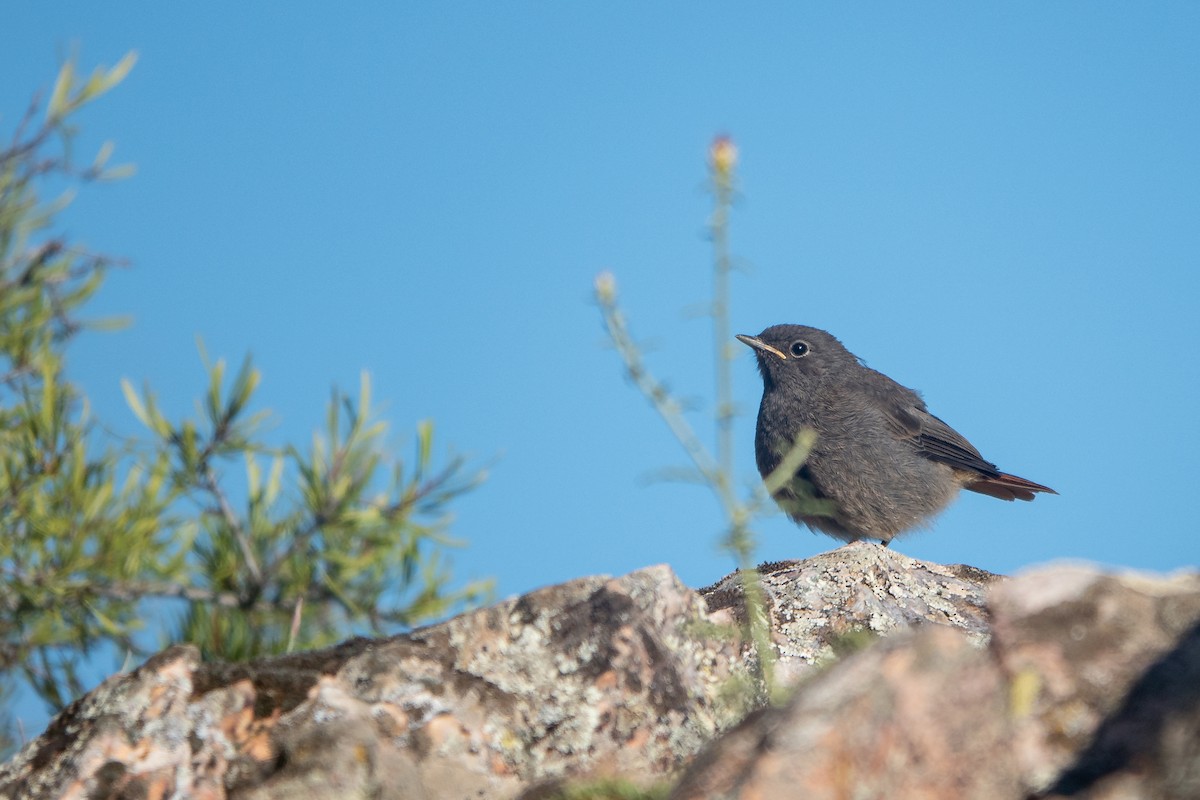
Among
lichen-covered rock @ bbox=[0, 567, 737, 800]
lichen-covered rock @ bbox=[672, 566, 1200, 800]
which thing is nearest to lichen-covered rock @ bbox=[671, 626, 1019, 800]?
lichen-covered rock @ bbox=[672, 566, 1200, 800]

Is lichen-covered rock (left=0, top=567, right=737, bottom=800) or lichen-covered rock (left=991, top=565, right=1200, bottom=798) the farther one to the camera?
lichen-covered rock (left=0, top=567, right=737, bottom=800)

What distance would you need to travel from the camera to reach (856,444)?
8.28 meters

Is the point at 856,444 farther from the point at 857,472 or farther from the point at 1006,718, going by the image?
the point at 1006,718

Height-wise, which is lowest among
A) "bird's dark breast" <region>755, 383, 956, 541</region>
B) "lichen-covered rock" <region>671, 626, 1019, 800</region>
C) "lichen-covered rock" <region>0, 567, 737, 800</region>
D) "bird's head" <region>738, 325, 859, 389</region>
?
"lichen-covered rock" <region>671, 626, 1019, 800</region>

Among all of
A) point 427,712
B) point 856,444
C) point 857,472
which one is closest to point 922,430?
point 856,444

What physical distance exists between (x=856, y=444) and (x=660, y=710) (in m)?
5.65

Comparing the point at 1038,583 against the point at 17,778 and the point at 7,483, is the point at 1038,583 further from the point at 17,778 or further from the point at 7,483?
the point at 7,483

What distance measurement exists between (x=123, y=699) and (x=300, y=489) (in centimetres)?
134

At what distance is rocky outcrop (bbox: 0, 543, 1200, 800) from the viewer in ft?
5.90

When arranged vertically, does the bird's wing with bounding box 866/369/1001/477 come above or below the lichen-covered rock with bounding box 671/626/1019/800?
above

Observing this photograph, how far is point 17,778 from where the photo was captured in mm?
2734

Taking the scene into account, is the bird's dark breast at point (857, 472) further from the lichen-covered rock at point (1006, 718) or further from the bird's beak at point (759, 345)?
the lichen-covered rock at point (1006, 718)

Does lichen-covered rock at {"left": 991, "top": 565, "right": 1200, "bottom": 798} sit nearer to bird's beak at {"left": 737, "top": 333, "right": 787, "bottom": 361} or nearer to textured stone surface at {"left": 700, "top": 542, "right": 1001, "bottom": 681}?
textured stone surface at {"left": 700, "top": 542, "right": 1001, "bottom": 681}

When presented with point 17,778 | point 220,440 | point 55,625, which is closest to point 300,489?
point 220,440
